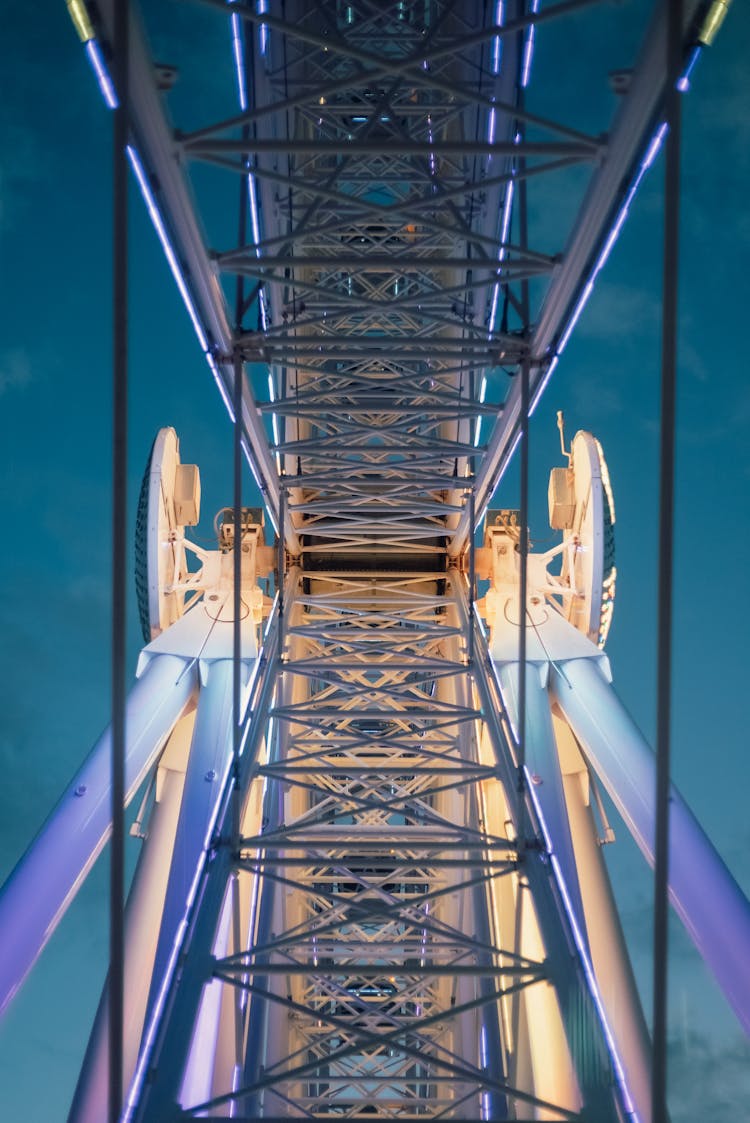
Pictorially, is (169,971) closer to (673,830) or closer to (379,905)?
(673,830)

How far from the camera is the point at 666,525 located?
7.31m

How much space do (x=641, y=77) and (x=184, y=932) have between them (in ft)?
29.2

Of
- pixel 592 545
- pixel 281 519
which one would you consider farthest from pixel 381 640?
pixel 281 519

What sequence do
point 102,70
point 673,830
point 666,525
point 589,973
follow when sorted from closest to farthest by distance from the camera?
point 666,525 < point 102,70 < point 589,973 < point 673,830

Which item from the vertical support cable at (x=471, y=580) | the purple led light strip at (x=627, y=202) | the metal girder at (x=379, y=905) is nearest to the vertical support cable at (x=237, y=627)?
the metal girder at (x=379, y=905)

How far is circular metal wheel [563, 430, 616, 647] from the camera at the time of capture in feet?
69.2

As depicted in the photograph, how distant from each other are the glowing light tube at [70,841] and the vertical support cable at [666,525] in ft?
20.1

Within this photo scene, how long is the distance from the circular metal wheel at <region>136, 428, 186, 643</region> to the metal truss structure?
573 millimetres

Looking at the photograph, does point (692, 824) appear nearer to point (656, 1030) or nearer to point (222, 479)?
point (656, 1030)

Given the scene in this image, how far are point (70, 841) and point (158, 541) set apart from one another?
779 cm

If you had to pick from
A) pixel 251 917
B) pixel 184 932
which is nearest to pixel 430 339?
pixel 184 932

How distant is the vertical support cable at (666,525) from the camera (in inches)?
283

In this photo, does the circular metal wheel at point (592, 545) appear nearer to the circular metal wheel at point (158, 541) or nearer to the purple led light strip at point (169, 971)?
the circular metal wheel at point (158, 541)

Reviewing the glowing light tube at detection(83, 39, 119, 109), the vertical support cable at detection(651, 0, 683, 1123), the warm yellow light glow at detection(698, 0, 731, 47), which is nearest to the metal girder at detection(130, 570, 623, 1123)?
the vertical support cable at detection(651, 0, 683, 1123)
